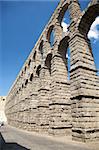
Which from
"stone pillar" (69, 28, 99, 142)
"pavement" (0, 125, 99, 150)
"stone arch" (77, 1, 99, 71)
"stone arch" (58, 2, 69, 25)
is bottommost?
"pavement" (0, 125, 99, 150)

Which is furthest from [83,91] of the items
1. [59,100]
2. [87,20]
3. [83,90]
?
[87,20]

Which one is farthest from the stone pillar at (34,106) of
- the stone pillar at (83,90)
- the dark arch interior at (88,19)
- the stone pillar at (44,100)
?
the dark arch interior at (88,19)

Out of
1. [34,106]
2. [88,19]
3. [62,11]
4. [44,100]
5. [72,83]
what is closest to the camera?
[72,83]

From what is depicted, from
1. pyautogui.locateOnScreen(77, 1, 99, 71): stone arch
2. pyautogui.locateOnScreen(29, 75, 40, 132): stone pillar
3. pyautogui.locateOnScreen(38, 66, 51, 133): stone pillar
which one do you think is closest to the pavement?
pyautogui.locateOnScreen(38, 66, 51, 133): stone pillar

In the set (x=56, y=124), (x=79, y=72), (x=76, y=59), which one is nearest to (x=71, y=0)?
(x=76, y=59)

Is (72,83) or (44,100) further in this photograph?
(44,100)

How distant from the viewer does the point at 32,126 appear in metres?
18.4

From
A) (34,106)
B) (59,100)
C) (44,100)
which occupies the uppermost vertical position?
(44,100)

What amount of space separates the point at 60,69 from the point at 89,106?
5292 mm

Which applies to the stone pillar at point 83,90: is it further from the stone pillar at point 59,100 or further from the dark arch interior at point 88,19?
the stone pillar at point 59,100

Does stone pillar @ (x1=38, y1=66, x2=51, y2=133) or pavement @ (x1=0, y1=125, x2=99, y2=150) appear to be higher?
stone pillar @ (x1=38, y1=66, x2=51, y2=133)

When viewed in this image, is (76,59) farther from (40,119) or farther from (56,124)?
(40,119)

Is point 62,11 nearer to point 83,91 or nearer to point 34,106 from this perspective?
point 83,91

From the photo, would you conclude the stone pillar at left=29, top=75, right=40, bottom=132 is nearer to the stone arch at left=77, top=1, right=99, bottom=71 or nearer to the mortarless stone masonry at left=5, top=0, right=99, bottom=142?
the mortarless stone masonry at left=5, top=0, right=99, bottom=142
